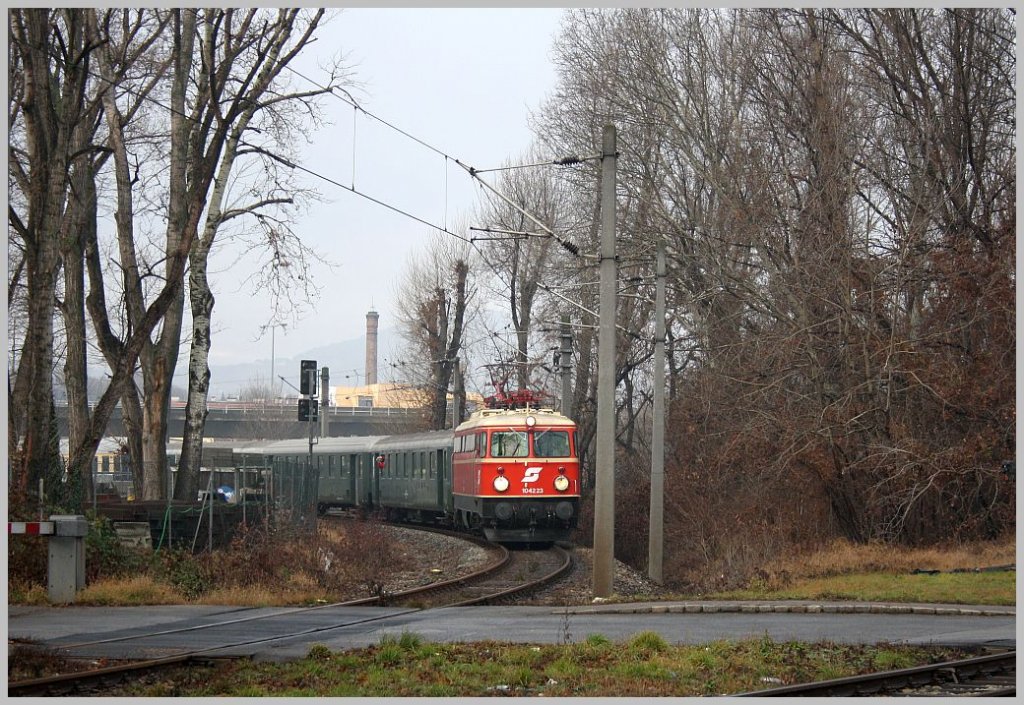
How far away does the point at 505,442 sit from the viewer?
28.1 meters

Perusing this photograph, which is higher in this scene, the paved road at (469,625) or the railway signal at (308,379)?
the railway signal at (308,379)

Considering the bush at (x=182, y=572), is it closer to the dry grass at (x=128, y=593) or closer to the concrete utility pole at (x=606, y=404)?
the dry grass at (x=128, y=593)

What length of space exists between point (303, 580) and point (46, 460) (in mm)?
4176

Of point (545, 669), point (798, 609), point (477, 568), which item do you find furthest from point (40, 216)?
point (798, 609)

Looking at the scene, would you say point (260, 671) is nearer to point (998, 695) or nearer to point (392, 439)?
point (998, 695)

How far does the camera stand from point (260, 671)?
11094 mm

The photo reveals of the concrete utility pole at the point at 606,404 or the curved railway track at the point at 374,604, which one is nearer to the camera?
the curved railway track at the point at 374,604

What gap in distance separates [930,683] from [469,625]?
572 cm

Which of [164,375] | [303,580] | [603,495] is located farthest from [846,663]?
[164,375]

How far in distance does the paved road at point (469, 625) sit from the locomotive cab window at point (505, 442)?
1081cm

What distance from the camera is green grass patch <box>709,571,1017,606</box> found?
17.4 meters

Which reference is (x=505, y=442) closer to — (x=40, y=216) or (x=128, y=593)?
(x=128, y=593)

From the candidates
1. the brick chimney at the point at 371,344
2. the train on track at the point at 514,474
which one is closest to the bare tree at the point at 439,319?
the train on track at the point at 514,474

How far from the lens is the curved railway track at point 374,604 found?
10.5m
